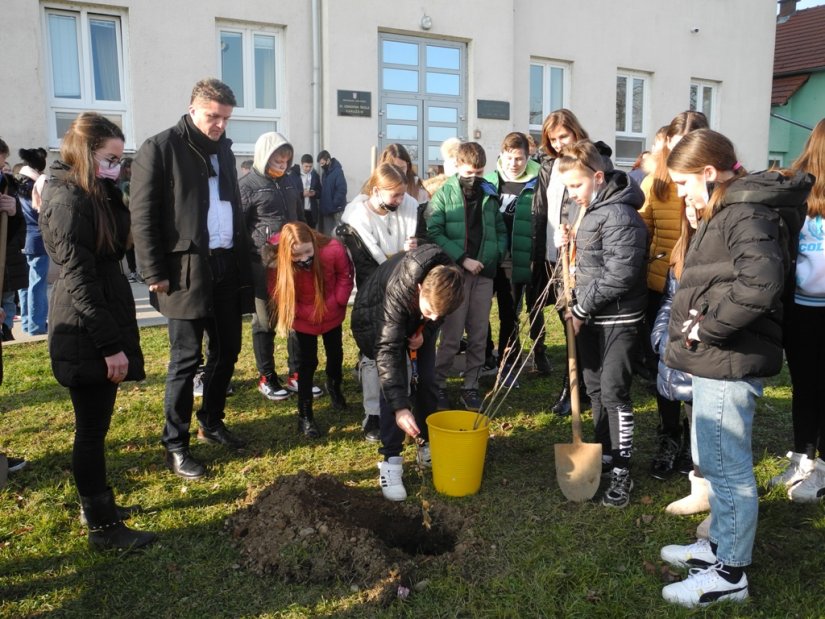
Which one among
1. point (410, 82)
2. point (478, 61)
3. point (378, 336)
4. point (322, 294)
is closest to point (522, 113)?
point (478, 61)

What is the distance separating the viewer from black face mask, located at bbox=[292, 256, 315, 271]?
4631 millimetres

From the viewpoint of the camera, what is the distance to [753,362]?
2658 millimetres

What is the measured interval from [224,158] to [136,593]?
7.92 ft

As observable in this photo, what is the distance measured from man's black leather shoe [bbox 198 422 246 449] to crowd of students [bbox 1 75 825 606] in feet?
0.04

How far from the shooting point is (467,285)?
5.14 meters

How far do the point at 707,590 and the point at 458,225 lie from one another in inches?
118

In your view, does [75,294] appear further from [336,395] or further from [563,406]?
[563,406]

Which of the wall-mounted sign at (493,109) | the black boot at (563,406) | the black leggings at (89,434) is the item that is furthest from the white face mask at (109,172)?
the wall-mounted sign at (493,109)

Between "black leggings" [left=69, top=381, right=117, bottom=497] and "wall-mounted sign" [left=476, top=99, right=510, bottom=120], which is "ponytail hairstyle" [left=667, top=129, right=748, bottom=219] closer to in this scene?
"black leggings" [left=69, top=381, right=117, bottom=497]

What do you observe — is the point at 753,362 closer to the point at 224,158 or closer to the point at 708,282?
the point at 708,282

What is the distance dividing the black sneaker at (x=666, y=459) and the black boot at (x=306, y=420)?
2.11m

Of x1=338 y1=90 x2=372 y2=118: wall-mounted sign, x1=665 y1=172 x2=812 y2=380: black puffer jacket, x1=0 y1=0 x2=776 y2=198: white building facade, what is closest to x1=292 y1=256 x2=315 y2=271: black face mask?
x1=665 y1=172 x2=812 y2=380: black puffer jacket

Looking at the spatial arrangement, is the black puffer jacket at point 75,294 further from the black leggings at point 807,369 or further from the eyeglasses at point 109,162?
the black leggings at point 807,369

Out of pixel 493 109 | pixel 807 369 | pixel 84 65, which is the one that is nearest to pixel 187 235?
pixel 807 369
